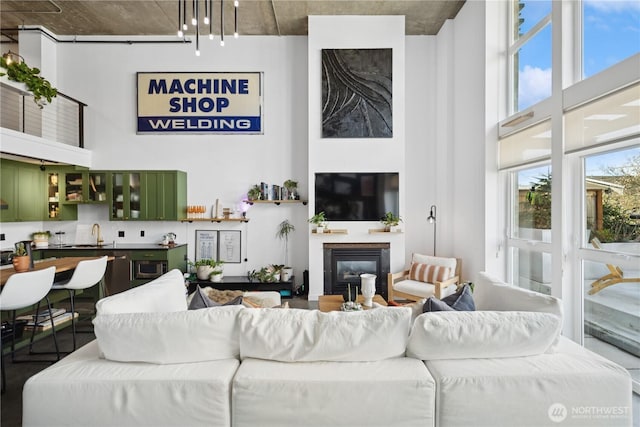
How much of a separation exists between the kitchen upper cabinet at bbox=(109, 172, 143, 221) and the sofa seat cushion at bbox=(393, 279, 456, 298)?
434cm

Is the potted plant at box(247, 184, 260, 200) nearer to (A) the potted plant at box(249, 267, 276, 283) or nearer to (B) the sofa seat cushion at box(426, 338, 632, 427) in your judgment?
(A) the potted plant at box(249, 267, 276, 283)

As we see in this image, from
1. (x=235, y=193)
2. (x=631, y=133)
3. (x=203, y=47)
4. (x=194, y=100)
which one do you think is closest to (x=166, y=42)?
(x=203, y=47)

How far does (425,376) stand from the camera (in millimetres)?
1648

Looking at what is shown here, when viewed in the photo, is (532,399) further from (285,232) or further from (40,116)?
(40,116)

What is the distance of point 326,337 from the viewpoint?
1762mm

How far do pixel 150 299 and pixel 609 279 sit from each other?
3.64 m

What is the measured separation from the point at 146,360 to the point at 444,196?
5.09 m

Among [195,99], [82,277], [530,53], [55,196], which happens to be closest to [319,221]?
[195,99]

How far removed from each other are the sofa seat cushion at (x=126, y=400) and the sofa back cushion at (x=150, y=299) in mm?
406

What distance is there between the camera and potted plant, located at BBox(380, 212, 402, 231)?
5503 millimetres

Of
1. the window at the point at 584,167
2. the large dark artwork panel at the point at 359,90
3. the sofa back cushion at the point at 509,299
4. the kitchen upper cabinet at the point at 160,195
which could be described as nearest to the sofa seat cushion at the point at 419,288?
the window at the point at 584,167

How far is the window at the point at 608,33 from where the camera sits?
2721 mm

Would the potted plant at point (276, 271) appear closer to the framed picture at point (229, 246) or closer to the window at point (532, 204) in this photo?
the framed picture at point (229, 246)

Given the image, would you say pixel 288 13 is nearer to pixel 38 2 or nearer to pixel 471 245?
pixel 38 2
